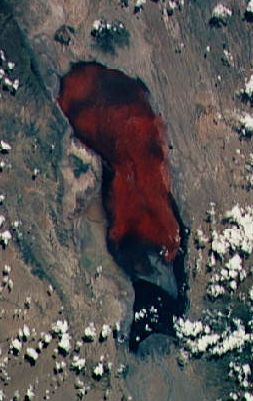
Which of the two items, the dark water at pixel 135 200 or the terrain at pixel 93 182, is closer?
the terrain at pixel 93 182

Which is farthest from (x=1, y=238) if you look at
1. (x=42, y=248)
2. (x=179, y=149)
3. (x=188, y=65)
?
(x=188, y=65)

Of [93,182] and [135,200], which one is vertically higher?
[93,182]

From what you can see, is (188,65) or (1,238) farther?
(188,65)

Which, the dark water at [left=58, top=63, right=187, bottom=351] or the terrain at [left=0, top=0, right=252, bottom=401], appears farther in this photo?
the dark water at [left=58, top=63, right=187, bottom=351]

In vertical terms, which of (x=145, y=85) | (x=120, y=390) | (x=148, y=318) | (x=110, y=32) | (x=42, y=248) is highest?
(x=110, y=32)

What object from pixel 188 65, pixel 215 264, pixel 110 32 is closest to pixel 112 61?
pixel 110 32

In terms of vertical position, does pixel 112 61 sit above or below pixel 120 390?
above

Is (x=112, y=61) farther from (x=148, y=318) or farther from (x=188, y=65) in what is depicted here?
(x=148, y=318)
